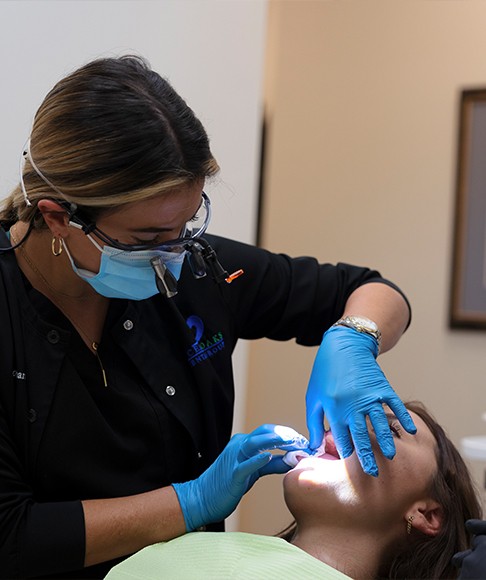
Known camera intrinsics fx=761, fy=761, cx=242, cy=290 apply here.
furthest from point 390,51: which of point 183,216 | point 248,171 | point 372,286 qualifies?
point 183,216

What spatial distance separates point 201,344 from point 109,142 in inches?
19.7

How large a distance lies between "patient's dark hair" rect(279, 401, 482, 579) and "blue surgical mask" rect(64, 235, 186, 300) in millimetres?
619

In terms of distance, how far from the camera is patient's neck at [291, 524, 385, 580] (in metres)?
Result: 1.42

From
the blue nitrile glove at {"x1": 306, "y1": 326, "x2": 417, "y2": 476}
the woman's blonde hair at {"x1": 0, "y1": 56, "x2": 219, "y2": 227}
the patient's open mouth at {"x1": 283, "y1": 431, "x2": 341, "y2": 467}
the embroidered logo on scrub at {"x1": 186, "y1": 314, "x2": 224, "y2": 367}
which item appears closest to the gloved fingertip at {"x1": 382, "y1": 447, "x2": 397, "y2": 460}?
the blue nitrile glove at {"x1": 306, "y1": 326, "x2": 417, "y2": 476}

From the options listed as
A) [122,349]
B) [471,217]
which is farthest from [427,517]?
[471,217]

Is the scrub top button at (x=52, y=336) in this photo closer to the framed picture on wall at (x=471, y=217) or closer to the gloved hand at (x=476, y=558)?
the gloved hand at (x=476, y=558)

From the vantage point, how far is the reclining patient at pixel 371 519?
1324 millimetres

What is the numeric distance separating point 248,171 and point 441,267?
1.10 metres

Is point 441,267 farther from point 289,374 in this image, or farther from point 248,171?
point 248,171

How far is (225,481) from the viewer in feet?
4.38

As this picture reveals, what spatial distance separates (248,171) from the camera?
232 cm

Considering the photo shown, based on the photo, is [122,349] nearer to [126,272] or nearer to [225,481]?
[126,272]

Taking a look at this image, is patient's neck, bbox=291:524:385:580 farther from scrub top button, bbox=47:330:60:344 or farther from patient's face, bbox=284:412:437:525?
scrub top button, bbox=47:330:60:344

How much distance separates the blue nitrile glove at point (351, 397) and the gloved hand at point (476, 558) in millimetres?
242
